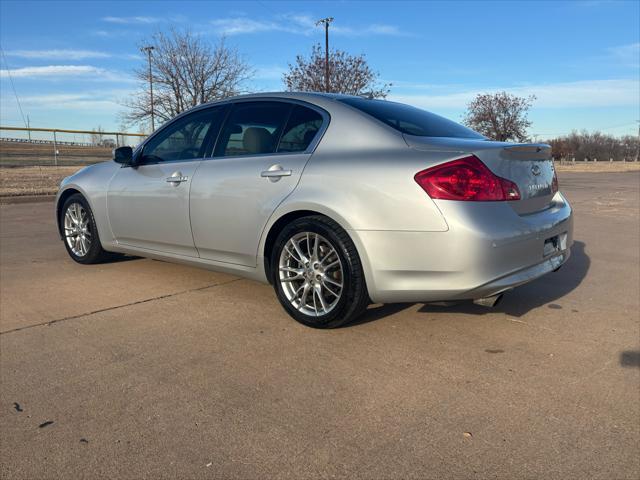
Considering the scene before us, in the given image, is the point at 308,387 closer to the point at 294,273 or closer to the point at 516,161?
the point at 294,273

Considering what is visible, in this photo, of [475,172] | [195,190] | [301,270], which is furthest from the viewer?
[195,190]

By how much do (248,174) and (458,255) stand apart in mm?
1692

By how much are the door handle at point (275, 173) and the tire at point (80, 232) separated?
7.95 ft

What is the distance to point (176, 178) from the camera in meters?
4.32

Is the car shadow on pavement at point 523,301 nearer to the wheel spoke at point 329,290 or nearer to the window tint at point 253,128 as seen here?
the wheel spoke at point 329,290

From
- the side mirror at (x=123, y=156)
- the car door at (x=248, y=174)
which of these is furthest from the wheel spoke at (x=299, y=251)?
the side mirror at (x=123, y=156)

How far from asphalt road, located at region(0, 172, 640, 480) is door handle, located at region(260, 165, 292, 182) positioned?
1.03 metres

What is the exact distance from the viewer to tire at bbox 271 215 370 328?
3.29m

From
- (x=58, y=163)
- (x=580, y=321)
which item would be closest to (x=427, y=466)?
(x=580, y=321)

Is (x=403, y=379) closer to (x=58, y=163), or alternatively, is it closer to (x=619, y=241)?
(x=619, y=241)

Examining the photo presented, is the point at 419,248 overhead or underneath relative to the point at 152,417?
overhead

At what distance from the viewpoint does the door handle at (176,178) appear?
4.28 metres

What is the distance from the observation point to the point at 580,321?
12.4 ft

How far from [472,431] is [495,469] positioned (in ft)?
0.91
